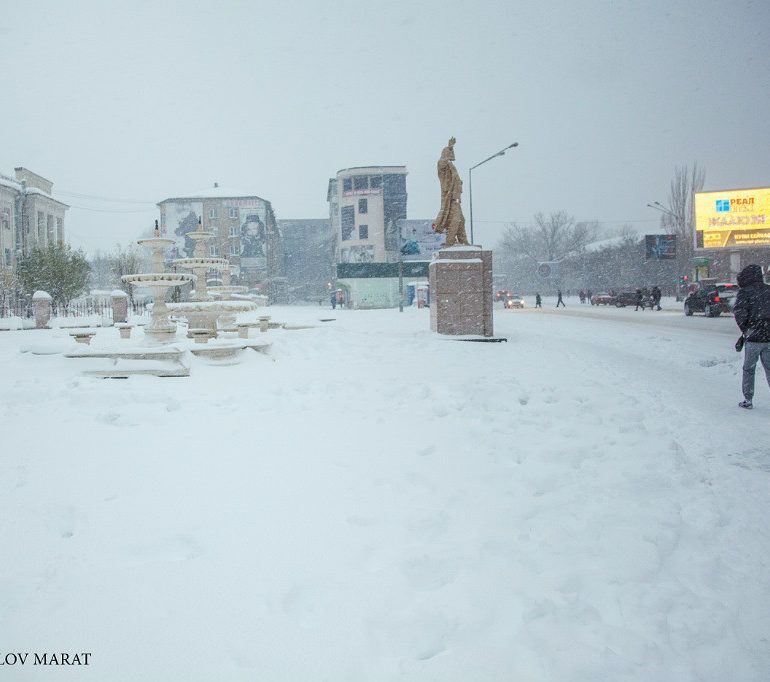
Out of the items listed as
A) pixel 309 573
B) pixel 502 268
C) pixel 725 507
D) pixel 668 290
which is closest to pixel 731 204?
pixel 668 290

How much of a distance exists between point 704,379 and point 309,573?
8209 millimetres

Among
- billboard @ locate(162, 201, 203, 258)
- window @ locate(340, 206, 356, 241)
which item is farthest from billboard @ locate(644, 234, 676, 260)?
billboard @ locate(162, 201, 203, 258)

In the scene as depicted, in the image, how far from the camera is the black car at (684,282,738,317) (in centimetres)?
2277

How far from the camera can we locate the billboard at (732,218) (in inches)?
1499

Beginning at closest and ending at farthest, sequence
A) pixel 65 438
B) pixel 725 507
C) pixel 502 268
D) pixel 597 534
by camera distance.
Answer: pixel 597 534, pixel 725 507, pixel 65 438, pixel 502 268

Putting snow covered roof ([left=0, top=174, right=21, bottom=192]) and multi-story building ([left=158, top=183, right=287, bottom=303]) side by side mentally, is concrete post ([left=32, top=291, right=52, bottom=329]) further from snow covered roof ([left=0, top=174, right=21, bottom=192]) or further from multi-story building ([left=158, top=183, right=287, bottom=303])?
multi-story building ([left=158, top=183, right=287, bottom=303])

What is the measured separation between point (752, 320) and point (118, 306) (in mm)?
24915

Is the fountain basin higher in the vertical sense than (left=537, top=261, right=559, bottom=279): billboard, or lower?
lower

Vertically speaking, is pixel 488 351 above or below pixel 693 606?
above

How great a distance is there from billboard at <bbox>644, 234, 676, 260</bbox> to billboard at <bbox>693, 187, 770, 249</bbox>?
9335 mm

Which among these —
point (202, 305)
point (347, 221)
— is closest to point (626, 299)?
point (347, 221)

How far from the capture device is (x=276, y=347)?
1165 cm

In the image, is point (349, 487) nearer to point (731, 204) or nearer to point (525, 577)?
point (525, 577)

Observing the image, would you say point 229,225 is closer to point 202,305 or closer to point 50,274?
point 50,274
